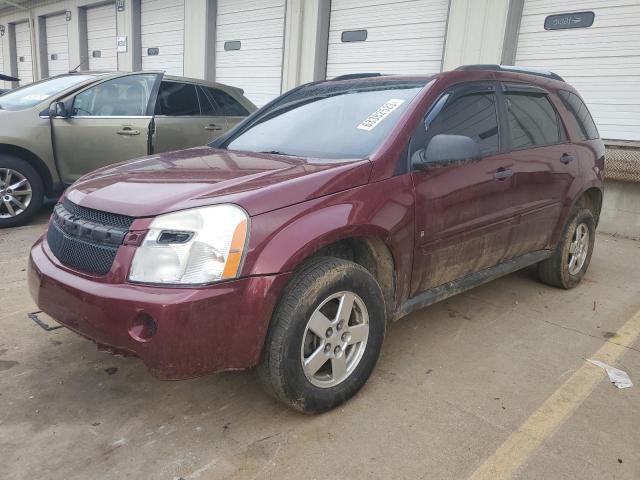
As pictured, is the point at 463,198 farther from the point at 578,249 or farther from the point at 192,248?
the point at 578,249

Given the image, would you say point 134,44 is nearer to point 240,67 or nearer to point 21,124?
point 240,67

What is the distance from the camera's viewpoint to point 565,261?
429 cm

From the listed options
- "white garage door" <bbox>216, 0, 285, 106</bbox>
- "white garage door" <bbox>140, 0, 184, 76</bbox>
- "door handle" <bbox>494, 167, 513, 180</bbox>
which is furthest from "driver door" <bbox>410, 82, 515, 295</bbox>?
"white garage door" <bbox>140, 0, 184, 76</bbox>

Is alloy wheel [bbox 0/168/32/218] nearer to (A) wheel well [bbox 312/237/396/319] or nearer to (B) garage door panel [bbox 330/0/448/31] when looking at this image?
(A) wheel well [bbox 312/237/396/319]

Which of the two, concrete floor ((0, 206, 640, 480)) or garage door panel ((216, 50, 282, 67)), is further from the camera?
garage door panel ((216, 50, 282, 67))

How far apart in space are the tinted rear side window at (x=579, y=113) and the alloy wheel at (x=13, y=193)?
17.2ft

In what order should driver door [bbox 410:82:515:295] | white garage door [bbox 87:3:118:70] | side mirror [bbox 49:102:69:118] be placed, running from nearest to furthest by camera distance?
driver door [bbox 410:82:515:295] → side mirror [bbox 49:102:69:118] → white garage door [bbox 87:3:118:70]

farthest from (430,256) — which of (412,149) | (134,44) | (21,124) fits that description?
(134,44)

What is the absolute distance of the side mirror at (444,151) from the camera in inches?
108

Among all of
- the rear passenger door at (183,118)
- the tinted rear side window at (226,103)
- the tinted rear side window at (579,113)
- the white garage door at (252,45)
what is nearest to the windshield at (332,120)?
the tinted rear side window at (579,113)

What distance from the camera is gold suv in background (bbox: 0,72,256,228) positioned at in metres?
5.46

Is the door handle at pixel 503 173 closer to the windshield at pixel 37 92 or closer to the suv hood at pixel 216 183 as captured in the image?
the suv hood at pixel 216 183

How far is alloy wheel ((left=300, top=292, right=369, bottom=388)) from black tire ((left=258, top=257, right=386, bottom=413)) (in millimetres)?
28

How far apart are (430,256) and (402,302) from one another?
0.99ft
